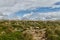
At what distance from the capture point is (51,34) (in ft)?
101

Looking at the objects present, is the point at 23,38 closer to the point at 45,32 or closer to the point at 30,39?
the point at 30,39

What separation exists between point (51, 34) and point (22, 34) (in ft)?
14.2

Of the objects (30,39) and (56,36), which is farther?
(56,36)

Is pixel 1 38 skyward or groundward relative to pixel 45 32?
skyward

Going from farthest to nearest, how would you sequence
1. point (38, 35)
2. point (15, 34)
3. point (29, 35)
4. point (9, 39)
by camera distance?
point (38, 35) → point (29, 35) → point (15, 34) → point (9, 39)

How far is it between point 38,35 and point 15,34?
5397 millimetres

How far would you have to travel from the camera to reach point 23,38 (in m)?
27.2

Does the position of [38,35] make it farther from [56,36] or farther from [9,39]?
[9,39]

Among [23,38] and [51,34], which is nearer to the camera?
[23,38]

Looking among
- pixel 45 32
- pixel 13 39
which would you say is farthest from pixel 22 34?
pixel 45 32

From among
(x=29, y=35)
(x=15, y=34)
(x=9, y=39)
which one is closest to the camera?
(x=9, y=39)

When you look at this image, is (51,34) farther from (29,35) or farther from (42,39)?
(29,35)

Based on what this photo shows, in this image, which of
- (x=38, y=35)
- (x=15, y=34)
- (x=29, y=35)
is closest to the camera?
(x=15, y=34)

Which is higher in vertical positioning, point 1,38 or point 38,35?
point 1,38
